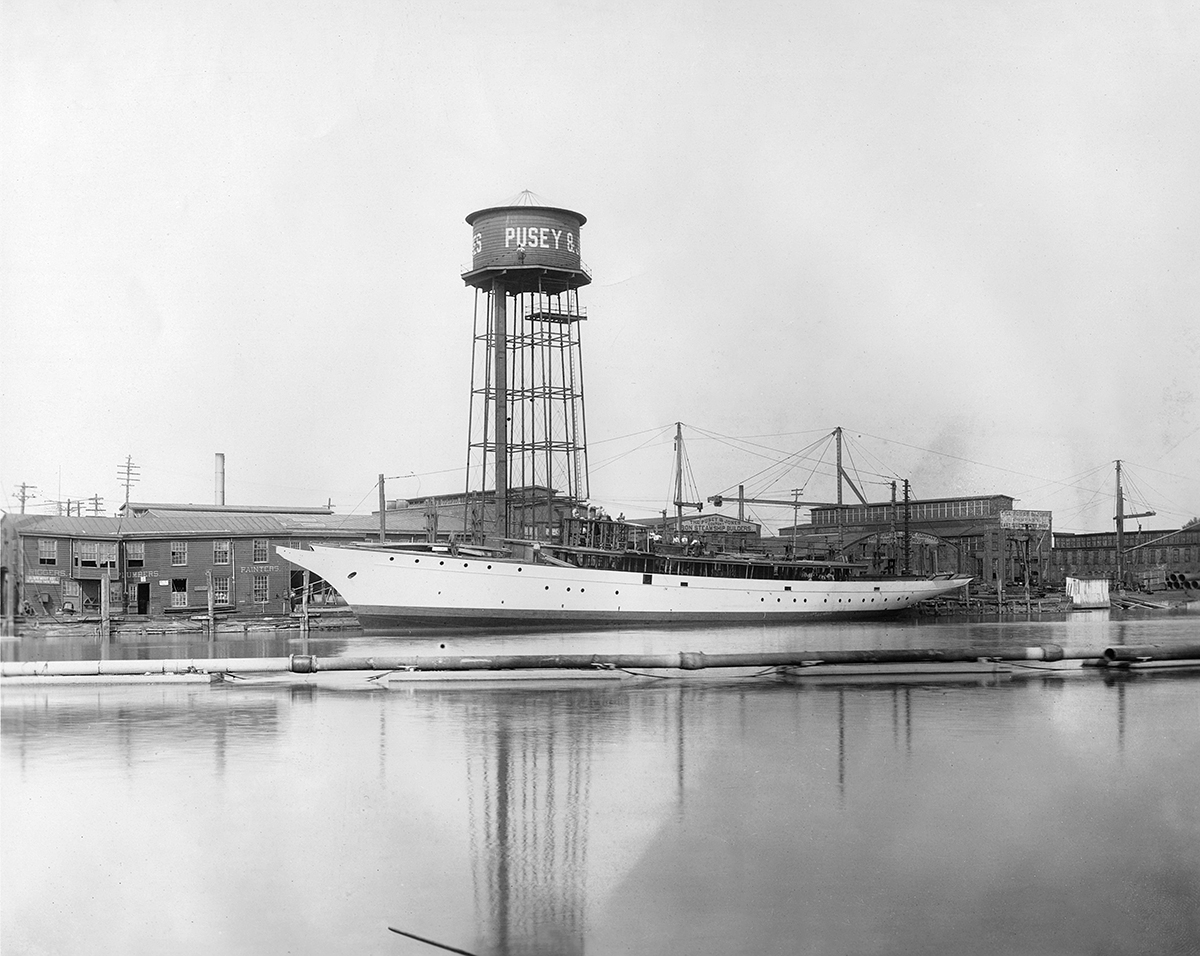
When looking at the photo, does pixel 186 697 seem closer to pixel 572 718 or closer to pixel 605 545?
pixel 572 718

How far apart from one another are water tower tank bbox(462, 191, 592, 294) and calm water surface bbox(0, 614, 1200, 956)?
1494 inches

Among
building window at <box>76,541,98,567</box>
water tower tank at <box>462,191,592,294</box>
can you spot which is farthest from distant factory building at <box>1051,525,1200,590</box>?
building window at <box>76,541,98,567</box>

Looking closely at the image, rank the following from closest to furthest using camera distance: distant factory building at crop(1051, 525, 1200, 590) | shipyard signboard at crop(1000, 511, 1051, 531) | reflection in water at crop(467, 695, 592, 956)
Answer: reflection in water at crop(467, 695, 592, 956), shipyard signboard at crop(1000, 511, 1051, 531), distant factory building at crop(1051, 525, 1200, 590)

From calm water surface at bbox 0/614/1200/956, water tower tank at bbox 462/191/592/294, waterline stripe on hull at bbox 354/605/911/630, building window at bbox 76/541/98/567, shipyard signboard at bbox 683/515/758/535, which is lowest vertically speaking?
waterline stripe on hull at bbox 354/605/911/630

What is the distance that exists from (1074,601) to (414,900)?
83005 millimetres

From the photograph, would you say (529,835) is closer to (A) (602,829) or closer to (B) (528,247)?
(A) (602,829)

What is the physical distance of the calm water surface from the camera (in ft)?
18.0

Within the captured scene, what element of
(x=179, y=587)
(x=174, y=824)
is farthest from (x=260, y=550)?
(x=174, y=824)

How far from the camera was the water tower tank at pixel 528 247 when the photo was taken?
1917 inches

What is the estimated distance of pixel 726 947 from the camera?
5.23 metres

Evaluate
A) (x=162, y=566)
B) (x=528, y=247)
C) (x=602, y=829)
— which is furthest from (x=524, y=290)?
(x=602, y=829)

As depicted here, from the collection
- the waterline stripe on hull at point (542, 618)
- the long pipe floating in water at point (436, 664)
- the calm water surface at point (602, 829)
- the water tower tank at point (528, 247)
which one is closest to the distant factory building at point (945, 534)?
the waterline stripe on hull at point (542, 618)

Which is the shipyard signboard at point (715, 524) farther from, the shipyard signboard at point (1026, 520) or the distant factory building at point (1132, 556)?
the distant factory building at point (1132, 556)

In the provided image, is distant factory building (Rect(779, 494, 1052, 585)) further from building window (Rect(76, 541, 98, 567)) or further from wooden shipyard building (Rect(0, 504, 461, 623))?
building window (Rect(76, 541, 98, 567))
